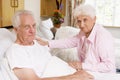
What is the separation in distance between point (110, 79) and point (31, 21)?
72cm

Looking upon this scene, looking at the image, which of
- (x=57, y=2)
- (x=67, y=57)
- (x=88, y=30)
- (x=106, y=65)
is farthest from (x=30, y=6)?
(x=106, y=65)

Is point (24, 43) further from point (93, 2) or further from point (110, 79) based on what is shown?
point (93, 2)

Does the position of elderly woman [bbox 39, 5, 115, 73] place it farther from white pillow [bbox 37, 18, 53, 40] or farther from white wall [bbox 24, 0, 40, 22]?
white wall [bbox 24, 0, 40, 22]

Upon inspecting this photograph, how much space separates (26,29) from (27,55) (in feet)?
0.64

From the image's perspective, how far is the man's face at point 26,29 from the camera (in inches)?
61.6

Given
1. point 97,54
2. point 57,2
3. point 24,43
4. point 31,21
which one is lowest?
point 97,54

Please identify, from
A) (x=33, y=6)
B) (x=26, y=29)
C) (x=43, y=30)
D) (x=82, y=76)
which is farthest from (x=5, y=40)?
(x=33, y=6)

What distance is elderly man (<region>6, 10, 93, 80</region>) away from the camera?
142 centimetres

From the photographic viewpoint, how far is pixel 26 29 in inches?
62.1

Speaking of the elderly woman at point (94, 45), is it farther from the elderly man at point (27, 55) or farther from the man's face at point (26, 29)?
the man's face at point (26, 29)

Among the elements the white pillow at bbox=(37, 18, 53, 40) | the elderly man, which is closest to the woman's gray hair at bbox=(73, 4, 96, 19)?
the elderly man

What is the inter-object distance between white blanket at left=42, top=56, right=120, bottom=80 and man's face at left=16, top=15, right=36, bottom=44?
0.24 metres

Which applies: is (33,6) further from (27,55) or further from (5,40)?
(27,55)

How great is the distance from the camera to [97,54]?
184 cm
